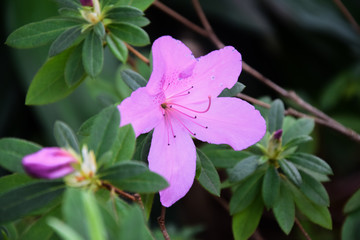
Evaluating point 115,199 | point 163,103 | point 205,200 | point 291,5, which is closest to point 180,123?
point 163,103

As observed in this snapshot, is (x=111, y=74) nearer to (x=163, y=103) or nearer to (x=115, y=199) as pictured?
(x=163, y=103)

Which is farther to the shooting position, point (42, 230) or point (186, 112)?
point (186, 112)

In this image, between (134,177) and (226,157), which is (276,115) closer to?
(226,157)

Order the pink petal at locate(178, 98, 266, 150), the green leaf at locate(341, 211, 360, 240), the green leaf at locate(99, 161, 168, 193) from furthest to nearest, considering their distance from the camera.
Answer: the green leaf at locate(341, 211, 360, 240), the pink petal at locate(178, 98, 266, 150), the green leaf at locate(99, 161, 168, 193)

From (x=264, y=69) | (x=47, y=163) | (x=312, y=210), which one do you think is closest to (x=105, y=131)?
(x=47, y=163)

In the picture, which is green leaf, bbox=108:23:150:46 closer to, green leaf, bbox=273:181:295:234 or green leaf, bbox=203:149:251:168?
green leaf, bbox=203:149:251:168

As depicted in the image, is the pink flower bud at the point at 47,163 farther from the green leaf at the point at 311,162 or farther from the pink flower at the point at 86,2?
the green leaf at the point at 311,162

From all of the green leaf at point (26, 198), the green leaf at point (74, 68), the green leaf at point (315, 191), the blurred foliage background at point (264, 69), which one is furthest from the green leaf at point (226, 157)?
the blurred foliage background at point (264, 69)

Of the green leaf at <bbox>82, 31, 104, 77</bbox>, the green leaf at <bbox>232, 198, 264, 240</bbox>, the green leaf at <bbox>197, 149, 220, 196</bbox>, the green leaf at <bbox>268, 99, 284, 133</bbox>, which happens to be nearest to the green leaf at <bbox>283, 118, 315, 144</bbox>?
the green leaf at <bbox>268, 99, 284, 133</bbox>
